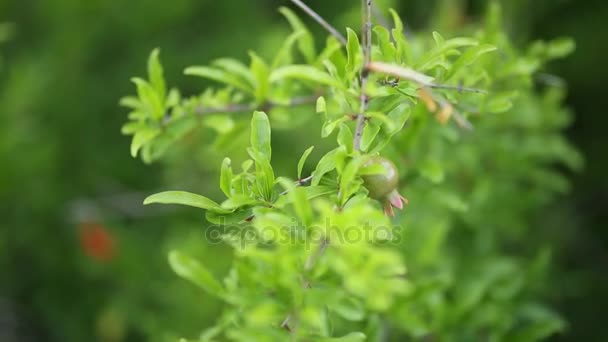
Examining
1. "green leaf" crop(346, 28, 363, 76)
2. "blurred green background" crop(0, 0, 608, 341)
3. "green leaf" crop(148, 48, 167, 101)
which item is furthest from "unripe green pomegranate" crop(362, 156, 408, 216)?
"blurred green background" crop(0, 0, 608, 341)

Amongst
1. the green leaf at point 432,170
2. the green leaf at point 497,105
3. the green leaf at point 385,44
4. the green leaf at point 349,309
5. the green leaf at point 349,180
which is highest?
the green leaf at point 497,105

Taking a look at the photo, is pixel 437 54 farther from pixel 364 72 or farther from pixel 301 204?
pixel 301 204

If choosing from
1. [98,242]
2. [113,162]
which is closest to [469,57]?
[98,242]

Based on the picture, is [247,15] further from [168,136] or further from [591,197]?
[168,136]

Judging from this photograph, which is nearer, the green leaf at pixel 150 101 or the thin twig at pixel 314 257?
the thin twig at pixel 314 257

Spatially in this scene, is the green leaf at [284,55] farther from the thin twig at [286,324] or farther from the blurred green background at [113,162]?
the blurred green background at [113,162]

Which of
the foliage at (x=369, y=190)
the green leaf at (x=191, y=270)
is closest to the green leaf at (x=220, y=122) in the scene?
the foliage at (x=369, y=190)

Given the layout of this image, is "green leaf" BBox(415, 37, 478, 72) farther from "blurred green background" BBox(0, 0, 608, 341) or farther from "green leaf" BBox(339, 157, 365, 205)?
"blurred green background" BBox(0, 0, 608, 341)
